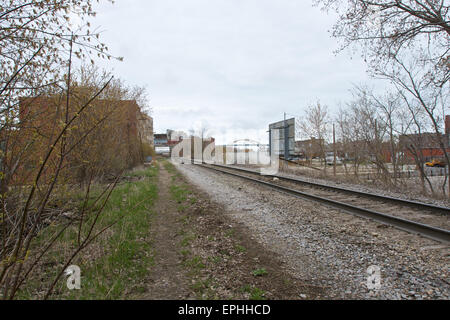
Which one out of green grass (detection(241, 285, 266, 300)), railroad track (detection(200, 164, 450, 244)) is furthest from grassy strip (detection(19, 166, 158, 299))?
railroad track (detection(200, 164, 450, 244))

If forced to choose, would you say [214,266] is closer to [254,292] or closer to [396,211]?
[254,292]

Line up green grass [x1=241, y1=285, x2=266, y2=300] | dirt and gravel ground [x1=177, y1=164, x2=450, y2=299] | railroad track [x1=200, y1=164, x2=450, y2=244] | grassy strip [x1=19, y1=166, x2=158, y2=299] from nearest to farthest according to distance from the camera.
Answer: green grass [x1=241, y1=285, x2=266, y2=300], dirt and gravel ground [x1=177, y1=164, x2=450, y2=299], grassy strip [x1=19, y1=166, x2=158, y2=299], railroad track [x1=200, y1=164, x2=450, y2=244]

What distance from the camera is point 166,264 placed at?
414 centimetres

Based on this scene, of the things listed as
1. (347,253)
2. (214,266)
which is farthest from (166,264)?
(347,253)

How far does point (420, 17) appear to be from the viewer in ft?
25.1

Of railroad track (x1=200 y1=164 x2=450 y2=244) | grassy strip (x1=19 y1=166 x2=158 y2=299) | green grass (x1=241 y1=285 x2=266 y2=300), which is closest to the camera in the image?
green grass (x1=241 y1=285 x2=266 y2=300)

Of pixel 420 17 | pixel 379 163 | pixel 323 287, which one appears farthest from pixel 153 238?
pixel 379 163

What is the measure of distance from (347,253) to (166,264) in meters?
2.89

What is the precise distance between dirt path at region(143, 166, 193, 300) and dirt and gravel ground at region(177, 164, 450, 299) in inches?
58.7

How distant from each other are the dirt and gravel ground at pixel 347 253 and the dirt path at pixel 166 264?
4.89 ft

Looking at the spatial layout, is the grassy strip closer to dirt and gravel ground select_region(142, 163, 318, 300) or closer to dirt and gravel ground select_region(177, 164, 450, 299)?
dirt and gravel ground select_region(142, 163, 318, 300)

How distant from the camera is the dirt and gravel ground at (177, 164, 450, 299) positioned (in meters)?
3.12

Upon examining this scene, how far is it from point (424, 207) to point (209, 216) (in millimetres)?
5540
